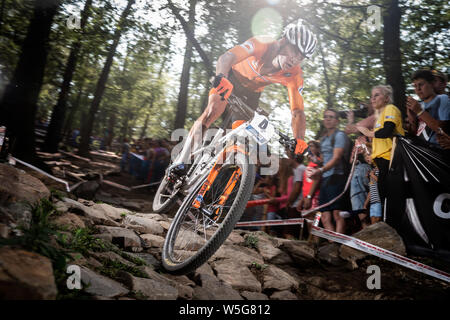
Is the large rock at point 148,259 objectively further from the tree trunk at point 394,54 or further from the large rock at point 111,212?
the tree trunk at point 394,54

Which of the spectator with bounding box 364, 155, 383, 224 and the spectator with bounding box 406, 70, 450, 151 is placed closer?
the spectator with bounding box 406, 70, 450, 151

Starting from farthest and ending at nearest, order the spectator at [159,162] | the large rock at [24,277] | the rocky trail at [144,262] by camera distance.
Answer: the spectator at [159,162], the rocky trail at [144,262], the large rock at [24,277]

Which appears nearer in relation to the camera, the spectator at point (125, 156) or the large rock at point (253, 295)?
the large rock at point (253, 295)

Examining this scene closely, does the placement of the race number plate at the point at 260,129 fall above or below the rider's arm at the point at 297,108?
below

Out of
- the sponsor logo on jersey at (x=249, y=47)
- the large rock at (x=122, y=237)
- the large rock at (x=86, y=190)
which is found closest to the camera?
the large rock at (x=122, y=237)

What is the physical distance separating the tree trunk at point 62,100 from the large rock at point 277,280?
20.1 feet

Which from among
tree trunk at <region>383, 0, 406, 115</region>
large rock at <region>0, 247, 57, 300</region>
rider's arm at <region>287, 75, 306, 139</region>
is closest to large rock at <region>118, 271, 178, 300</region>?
large rock at <region>0, 247, 57, 300</region>

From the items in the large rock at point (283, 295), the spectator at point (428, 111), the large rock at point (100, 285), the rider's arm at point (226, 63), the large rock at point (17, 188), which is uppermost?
the rider's arm at point (226, 63)

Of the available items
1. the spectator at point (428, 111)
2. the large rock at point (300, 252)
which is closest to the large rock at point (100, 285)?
the large rock at point (300, 252)

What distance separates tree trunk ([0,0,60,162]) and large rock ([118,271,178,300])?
4.87 meters

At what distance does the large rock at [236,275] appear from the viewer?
2635 mm

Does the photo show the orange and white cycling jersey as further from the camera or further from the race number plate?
the camera

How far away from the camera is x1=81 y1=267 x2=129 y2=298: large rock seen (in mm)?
1760
